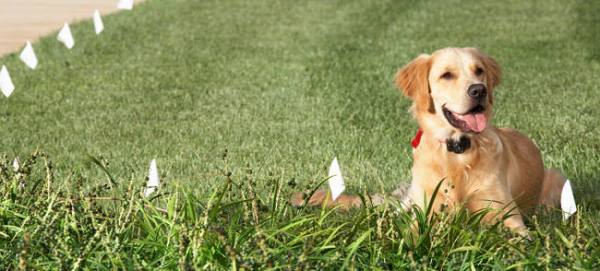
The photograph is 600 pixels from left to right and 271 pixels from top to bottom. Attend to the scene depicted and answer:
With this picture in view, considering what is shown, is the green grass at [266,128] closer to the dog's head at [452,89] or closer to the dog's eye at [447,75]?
the dog's head at [452,89]

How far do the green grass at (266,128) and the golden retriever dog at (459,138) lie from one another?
0.32m

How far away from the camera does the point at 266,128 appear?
9391 mm

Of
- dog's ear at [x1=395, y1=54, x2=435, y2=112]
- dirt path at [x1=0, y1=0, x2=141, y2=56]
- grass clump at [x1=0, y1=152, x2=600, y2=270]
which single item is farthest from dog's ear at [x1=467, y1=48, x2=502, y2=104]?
dirt path at [x1=0, y1=0, x2=141, y2=56]

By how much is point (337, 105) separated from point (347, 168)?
2.85 metres

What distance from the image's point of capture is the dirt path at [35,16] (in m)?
15.3

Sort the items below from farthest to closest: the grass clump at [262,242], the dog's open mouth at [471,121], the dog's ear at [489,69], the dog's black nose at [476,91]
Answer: the dog's ear at [489,69]
the dog's open mouth at [471,121]
the dog's black nose at [476,91]
the grass clump at [262,242]

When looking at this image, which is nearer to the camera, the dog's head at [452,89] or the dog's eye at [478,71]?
the dog's head at [452,89]

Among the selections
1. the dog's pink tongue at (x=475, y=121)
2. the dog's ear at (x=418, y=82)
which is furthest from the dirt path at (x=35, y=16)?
the dog's pink tongue at (x=475, y=121)

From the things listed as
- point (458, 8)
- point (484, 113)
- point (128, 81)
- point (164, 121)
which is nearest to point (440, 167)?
point (484, 113)

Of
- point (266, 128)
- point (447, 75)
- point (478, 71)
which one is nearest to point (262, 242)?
point (447, 75)

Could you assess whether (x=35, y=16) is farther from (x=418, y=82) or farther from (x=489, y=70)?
(x=489, y=70)

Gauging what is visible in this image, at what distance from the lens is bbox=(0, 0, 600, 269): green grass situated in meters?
4.56

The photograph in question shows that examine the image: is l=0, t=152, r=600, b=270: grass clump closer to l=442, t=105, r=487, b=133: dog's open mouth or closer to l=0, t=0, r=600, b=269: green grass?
l=0, t=0, r=600, b=269: green grass

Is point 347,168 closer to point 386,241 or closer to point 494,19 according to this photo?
point 386,241
